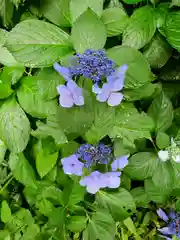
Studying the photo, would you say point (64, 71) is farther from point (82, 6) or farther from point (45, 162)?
point (45, 162)

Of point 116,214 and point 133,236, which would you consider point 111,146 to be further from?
point 133,236

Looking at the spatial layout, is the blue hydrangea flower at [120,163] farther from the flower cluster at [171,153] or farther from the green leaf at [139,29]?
the green leaf at [139,29]

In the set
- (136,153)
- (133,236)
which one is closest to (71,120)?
(136,153)

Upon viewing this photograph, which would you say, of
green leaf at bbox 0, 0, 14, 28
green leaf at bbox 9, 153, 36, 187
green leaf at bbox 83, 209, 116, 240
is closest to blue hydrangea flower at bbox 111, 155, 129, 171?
green leaf at bbox 83, 209, 116, 240

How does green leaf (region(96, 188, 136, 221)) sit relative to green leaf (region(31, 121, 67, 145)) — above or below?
below

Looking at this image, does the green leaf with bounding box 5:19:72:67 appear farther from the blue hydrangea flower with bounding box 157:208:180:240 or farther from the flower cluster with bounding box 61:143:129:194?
the blue hydrangea flower with bounding box 157:208:180:240

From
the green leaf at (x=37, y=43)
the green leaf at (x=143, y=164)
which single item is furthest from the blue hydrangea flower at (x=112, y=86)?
the green leaf at (x=143, y=164)
